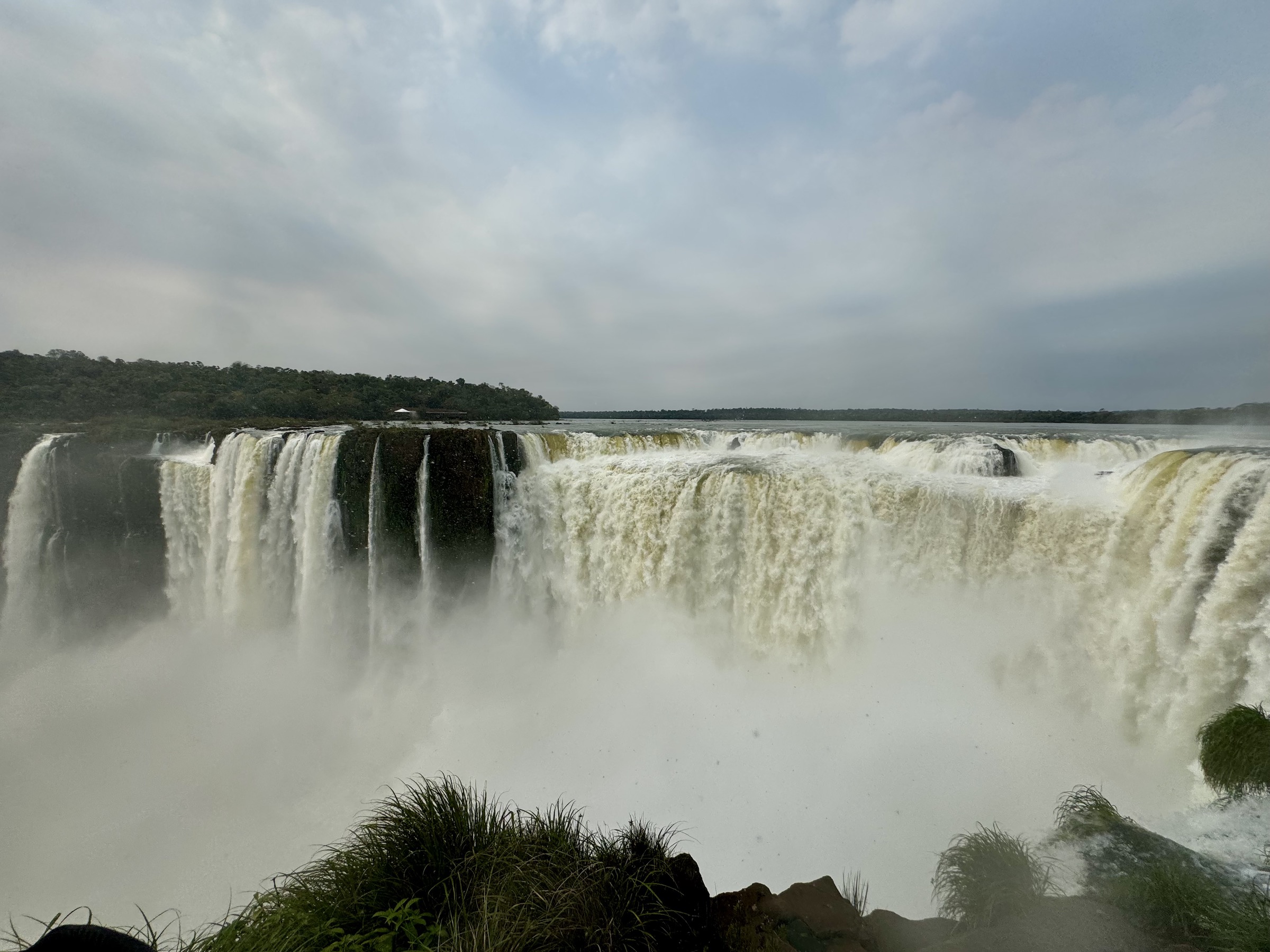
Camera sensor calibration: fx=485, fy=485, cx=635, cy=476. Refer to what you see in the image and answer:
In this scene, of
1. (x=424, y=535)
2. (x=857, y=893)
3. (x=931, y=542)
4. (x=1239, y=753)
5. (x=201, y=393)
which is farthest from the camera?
(x=201, y=393)

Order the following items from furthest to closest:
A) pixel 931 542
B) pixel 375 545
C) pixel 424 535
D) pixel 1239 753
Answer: pixel 424 535
pixel 375 545
pixel 931 542
pixel 1239 753

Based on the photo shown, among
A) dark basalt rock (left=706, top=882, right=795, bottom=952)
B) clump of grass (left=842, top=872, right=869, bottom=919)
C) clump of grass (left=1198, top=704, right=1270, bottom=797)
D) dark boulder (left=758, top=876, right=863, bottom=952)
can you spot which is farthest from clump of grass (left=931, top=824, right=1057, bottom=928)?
clump of grass (left=1198, top=704, right=1270, bottom=797)

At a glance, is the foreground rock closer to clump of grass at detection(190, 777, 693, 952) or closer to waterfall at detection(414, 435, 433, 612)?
clump of grass at detection(190, 777, 693, 952)

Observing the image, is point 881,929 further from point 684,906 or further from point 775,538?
point 775,538

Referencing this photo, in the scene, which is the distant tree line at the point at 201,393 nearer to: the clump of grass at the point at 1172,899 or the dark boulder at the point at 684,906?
the dark boulder at the point at 684,906

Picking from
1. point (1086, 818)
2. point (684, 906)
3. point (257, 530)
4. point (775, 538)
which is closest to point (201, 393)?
point (257, 530)

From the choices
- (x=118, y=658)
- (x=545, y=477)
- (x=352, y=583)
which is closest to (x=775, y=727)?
(x=545, y=477)
